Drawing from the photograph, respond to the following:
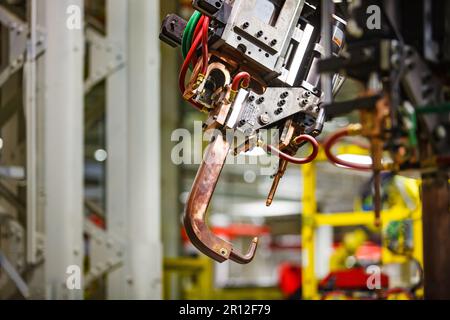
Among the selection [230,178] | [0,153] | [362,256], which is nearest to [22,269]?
[0,153]

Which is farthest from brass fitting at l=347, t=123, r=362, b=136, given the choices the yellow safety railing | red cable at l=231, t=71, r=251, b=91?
the yellow safety railing

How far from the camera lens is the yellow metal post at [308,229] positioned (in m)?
6.36

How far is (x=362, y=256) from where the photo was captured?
930 cm

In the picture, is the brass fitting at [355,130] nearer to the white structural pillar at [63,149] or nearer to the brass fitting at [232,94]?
the brass fitting at [232,94]

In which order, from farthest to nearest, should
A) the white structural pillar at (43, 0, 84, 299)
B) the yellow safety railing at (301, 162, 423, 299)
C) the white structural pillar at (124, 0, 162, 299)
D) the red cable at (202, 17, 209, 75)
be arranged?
the yellow safety railing at (301, 162, 423, 299) → the white structural pillar at (124, 0, 162, 299) → the white structural pillar at (43, 0, 84, 299) → the red cable at (202, 17, 209, 75)

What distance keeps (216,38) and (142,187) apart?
2112 millimetres

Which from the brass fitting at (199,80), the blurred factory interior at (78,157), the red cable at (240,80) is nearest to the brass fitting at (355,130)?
the red cable at (240,80)

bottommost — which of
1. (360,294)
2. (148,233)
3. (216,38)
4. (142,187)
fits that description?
(360,294)

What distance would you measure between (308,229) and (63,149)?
2821mm

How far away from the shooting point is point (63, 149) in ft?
13.6

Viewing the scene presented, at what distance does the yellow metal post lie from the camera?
636cm

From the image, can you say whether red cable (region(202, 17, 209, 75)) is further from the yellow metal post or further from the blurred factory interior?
the yellow metal post

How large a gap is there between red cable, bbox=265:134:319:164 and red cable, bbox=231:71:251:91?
0.23 m
